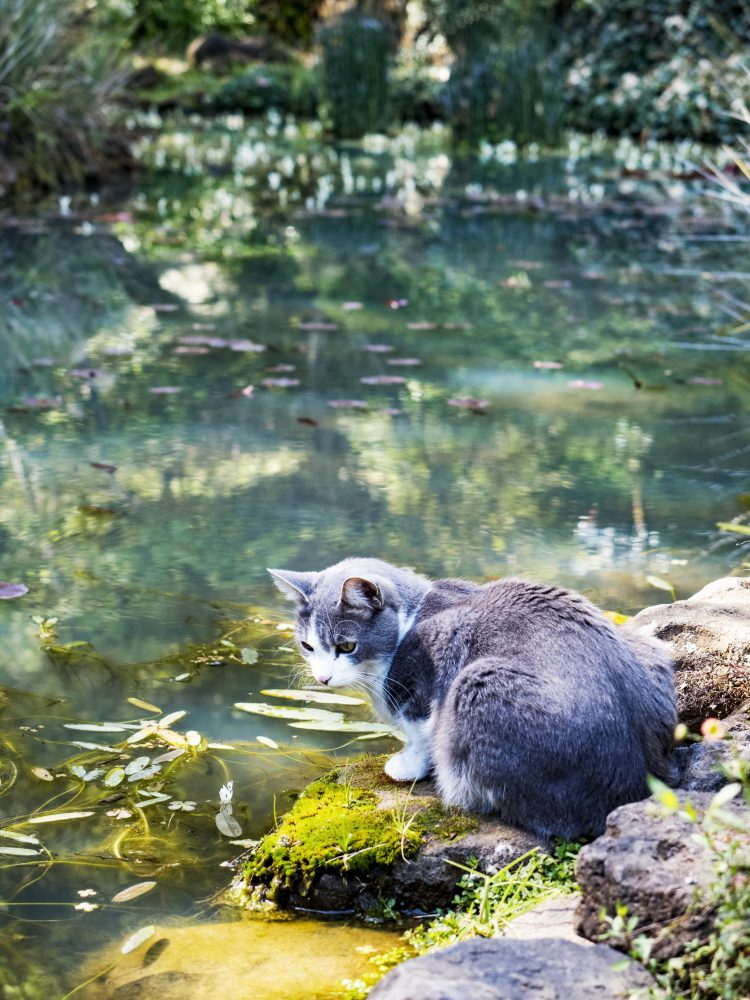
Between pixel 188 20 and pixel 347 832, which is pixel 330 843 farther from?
pixel 188 20

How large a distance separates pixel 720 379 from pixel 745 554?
241 cm

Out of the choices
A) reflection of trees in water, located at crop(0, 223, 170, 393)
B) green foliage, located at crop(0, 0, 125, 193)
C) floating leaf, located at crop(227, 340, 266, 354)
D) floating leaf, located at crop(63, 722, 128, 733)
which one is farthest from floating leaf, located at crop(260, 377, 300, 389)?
green foliage, located at crop(0, 0, 125, 193)

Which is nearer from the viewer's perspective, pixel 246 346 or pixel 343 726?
pixel 343 726

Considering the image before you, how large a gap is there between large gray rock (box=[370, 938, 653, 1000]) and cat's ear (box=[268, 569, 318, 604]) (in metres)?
1.16

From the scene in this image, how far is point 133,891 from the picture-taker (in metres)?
2.64

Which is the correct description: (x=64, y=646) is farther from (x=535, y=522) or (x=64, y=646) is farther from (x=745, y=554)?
(x=745, y=554)

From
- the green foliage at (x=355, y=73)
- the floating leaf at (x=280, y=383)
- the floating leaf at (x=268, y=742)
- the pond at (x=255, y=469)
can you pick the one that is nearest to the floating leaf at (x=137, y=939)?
the pond at (x=255, y=469)

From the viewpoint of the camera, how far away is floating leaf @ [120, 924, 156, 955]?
2457mm

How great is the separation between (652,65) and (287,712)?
1836 centimetres

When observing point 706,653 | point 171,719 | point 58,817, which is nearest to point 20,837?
point 58,817

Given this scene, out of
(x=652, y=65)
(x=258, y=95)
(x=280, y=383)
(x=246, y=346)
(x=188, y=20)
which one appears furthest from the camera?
(x=188, y=20)

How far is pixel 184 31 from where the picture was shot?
29.5m

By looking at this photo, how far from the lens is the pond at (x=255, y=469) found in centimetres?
299

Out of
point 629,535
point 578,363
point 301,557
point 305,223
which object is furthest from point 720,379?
point 305,223
